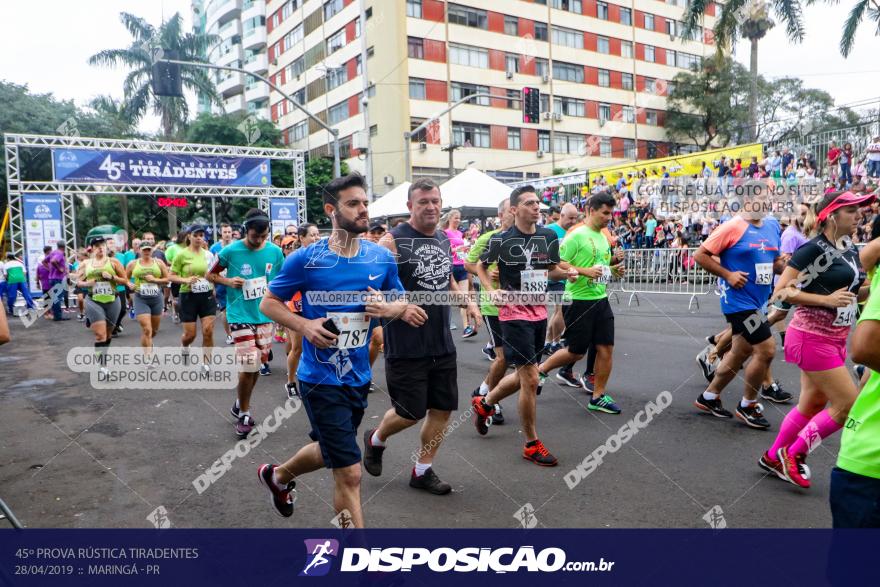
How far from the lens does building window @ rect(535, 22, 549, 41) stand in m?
44.5

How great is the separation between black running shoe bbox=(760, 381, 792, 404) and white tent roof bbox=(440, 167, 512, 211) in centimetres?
1080

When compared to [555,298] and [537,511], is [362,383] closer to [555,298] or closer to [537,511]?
[537,511]

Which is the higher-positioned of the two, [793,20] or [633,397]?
[793,20]

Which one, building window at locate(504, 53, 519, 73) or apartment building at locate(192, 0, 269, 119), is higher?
apartment building at locate(192, 0, 269, 119)

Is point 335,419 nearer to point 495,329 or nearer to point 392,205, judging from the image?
point 495,329

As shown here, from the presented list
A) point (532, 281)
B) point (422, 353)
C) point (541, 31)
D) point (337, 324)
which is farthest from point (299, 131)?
point (337, 324)

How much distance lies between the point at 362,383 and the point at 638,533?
1756 mm

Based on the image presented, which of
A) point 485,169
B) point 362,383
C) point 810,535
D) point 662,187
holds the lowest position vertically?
point 810,535

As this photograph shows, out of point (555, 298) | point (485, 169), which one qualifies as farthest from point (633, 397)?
point (485, 169)

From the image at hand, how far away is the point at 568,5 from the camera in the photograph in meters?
45.9

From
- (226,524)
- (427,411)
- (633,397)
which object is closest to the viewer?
(226,524)

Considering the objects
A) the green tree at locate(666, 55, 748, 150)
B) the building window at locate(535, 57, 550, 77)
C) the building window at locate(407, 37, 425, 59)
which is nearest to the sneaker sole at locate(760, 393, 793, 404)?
the building window at locate(407, 37, 425, 59)

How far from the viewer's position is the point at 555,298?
6.88m

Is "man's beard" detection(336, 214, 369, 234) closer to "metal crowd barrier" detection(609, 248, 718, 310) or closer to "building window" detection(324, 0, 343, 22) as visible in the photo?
"metal crowd barrier" detection(609, 248, 718, 310)
